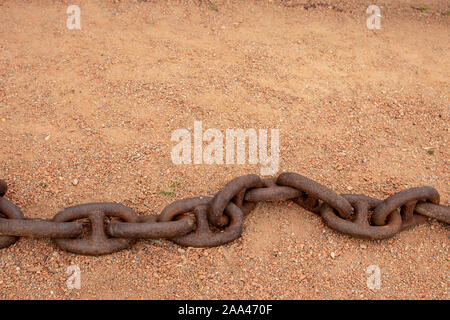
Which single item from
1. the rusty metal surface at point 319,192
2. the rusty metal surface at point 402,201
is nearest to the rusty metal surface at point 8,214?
the rusty metal surface at point 319,192

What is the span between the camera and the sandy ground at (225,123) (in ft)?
8.83

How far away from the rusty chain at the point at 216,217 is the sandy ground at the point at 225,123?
12cm

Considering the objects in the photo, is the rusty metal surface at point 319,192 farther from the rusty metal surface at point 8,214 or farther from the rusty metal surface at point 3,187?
the rusty metal surface at point 3,187

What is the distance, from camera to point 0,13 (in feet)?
15.6

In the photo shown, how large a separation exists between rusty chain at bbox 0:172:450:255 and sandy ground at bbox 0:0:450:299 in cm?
12

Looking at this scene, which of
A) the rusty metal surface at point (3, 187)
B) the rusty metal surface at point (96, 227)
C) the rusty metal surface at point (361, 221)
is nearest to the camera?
the rusty metal surface at point (96, 227)

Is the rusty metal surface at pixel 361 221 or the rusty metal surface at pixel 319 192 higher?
the rusty metal surface at pixel 319 192

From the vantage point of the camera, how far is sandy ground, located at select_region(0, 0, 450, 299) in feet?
8.83

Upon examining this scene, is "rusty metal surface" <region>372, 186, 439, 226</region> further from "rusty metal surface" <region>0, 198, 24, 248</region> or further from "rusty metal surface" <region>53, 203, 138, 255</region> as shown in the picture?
"rusty metal surface" <region>0, 198, 24, 248</region>

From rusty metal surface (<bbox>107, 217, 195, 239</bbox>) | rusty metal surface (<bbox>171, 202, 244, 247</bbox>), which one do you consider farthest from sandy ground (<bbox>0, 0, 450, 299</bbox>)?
rusty metal surface (<bbox>107, 217, 195, 239</bbox>)

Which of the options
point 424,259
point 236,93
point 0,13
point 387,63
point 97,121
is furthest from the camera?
point 0,13

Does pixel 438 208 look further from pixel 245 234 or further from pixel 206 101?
pixel 206 101

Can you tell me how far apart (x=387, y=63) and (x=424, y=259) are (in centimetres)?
231
